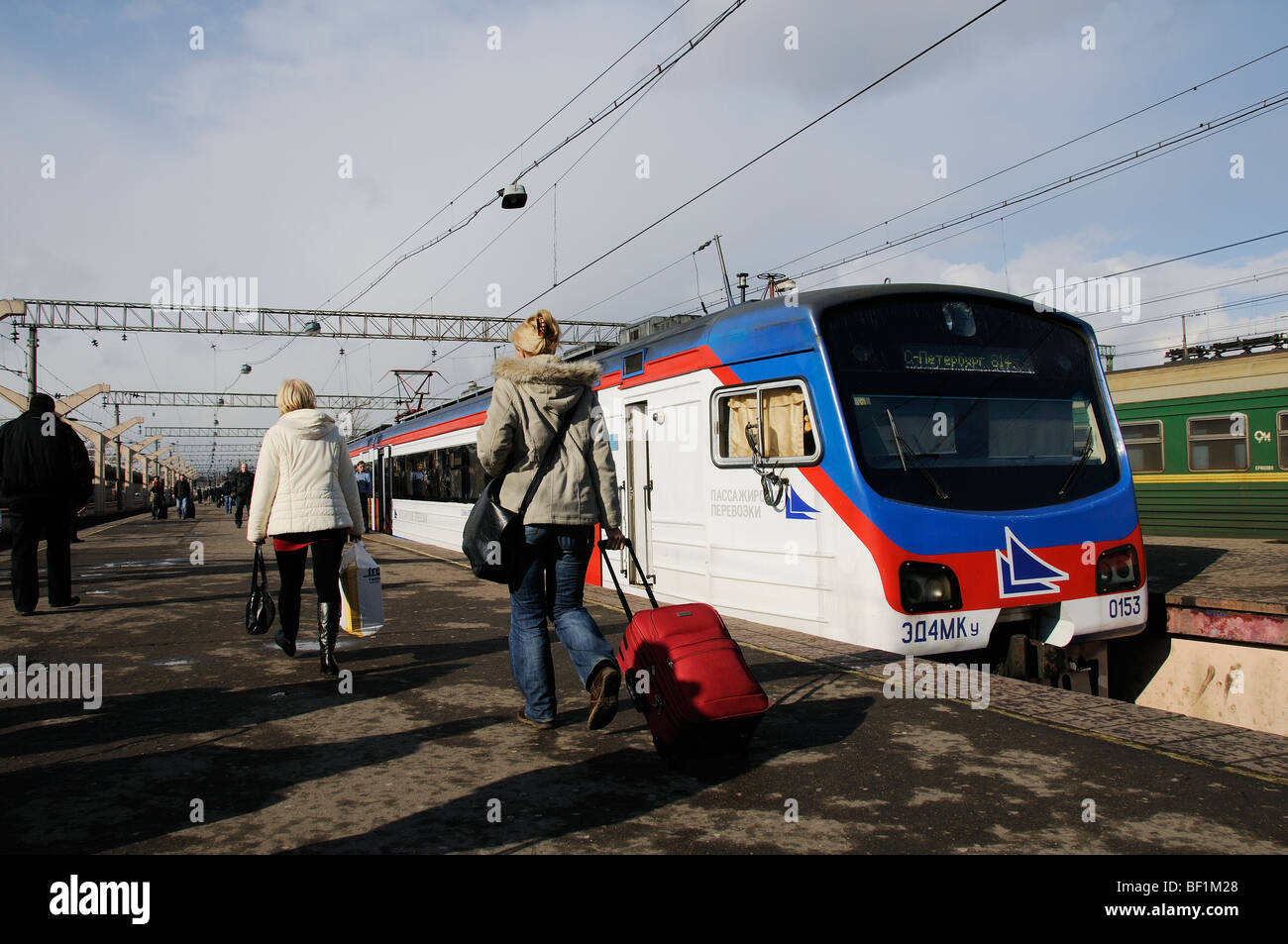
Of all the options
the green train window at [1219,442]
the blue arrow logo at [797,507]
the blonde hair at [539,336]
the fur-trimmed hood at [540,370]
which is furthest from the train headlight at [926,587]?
the green train window at [1219,442]

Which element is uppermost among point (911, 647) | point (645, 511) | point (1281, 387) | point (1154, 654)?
point (1281, 387)

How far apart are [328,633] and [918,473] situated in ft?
12.8

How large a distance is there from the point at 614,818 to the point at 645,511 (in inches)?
237

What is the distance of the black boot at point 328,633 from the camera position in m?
5.86

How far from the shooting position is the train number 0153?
6609mm

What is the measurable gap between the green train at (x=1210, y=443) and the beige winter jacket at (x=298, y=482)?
43.0ft

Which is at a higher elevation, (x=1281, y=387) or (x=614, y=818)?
(x=1281, y=387)

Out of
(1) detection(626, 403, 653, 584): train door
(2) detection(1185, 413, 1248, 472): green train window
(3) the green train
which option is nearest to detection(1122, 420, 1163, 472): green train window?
(3) the green train

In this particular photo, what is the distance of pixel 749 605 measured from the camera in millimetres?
7535

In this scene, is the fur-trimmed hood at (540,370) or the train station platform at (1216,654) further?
the train station platform at (1216,654)

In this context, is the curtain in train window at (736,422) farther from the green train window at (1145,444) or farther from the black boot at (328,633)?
the green train window at (1145,444)

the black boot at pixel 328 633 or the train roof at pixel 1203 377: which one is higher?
the train roof at pixel 1203 377
